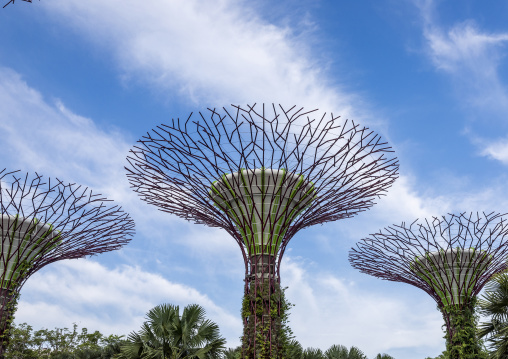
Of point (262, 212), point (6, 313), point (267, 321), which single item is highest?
point (262, 212)

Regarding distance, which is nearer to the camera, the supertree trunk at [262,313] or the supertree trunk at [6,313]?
the supertree trunk at [262,313]

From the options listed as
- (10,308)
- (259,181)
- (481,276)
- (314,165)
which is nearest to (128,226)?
(10,308)

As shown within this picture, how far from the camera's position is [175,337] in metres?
18.8

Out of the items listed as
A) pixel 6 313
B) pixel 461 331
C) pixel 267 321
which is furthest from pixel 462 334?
pixel 6 313

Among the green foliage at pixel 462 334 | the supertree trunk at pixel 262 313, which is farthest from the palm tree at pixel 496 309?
the supertree trunk at pixel 262 313

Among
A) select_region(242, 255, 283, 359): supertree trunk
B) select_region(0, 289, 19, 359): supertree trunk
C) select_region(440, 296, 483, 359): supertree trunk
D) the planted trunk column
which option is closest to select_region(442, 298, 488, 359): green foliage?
select_region(440, 296, 483, 359): supertree trunk

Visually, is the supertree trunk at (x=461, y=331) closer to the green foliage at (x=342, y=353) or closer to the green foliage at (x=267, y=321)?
the green foliage at (x=342, y=353)

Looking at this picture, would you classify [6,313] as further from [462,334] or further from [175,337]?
[462,334]

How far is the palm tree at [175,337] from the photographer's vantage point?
18641mm

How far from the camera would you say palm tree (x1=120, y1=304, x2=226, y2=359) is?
61.2 feet

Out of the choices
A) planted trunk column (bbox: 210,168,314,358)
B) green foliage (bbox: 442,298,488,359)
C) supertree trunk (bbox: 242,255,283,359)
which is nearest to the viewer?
supertree trunk (bbox: 242,255,283,359)

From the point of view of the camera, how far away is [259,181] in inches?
709

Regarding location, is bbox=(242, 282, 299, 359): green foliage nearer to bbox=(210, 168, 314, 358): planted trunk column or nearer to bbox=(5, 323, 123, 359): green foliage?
bbox=(210, 168, 314, 358): planted trunk column

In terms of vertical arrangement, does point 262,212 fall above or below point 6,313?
above
